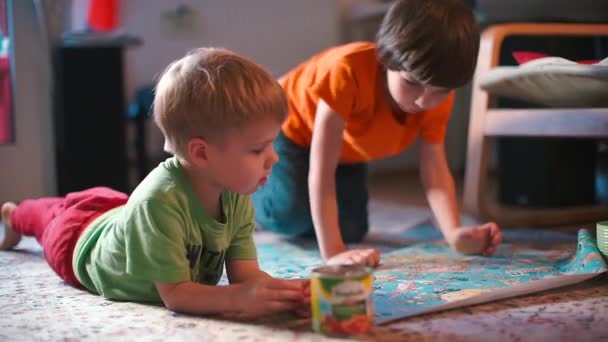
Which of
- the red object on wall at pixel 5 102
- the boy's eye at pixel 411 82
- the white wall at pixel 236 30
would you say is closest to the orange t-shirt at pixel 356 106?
the boy's eye at pixel 411 82

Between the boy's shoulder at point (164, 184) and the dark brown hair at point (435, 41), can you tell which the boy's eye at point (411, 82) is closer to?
the dark brown hair at point (435, 41)

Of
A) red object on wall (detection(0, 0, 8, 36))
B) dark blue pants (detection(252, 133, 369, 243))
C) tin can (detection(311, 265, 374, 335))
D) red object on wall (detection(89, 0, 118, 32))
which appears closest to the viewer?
tin can (detection(311, 265, 374, 335))

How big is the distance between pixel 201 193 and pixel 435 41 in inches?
16.2

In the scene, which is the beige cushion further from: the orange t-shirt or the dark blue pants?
the dark blue pants

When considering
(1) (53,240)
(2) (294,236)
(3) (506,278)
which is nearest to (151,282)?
(1) (53,240)

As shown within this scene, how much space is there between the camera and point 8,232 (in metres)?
1.27

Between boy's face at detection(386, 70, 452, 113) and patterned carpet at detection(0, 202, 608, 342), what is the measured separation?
34 cm

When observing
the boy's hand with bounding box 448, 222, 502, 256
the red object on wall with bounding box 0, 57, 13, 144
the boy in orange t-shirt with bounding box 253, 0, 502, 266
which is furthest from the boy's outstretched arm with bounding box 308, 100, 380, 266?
the red object on wall with bounding box 0, 57, 13, 144

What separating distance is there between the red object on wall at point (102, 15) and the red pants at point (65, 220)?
3.21 feet

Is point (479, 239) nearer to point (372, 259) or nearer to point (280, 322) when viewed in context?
point (372, 259)

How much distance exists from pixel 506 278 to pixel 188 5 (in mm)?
1633

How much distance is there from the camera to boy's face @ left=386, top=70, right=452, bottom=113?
1046mm

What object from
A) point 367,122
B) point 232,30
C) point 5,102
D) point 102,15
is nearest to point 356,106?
point 367,122

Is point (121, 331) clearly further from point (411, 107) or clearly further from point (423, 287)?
point (411, 107)
